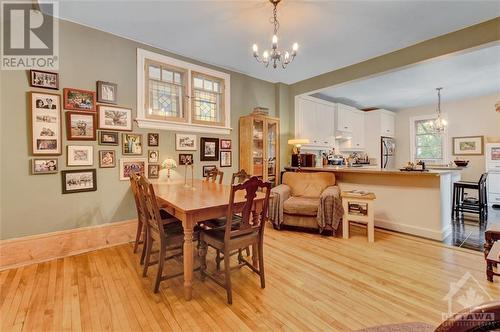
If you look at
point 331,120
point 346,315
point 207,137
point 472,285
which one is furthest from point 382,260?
point 331,120

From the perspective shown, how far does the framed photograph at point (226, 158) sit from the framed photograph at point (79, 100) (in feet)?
6.51

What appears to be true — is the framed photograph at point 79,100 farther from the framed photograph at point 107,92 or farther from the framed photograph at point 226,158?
the framed photograph at point 226,158

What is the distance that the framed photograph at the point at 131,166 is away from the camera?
3127 millimetres

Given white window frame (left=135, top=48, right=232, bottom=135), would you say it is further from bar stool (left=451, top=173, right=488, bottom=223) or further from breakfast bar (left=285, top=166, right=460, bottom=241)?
bar stool (left=451, top=173, right=488, bottom=223)

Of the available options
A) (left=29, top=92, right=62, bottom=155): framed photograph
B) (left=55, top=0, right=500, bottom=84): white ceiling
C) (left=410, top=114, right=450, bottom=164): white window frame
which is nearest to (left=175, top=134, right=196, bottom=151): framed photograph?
(left=55, top=0, right=500, bottom=84): white ceiling

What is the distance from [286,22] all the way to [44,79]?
2812 mm

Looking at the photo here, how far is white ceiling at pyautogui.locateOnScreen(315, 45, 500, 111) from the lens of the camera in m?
3.71

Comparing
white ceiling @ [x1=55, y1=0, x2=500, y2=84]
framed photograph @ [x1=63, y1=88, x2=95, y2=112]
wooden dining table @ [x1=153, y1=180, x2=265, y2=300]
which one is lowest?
wooden dining table @ [x1=153, y1=180, x2=265, y2=300]

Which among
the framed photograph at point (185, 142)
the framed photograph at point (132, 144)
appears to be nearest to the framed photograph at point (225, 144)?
the framed photograph at point (185, 142)

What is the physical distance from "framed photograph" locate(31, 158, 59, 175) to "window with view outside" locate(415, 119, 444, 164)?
835cm

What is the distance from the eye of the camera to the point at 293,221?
11.6 ft

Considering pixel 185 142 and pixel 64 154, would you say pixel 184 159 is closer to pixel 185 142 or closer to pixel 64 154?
pixel 185 142

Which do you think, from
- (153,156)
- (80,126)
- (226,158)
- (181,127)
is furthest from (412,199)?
(80,126)

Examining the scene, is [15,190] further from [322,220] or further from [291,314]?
[322,220]
